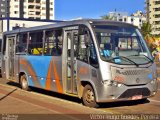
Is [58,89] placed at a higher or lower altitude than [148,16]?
lower

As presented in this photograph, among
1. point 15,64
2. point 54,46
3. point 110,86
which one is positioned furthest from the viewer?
point 15,64

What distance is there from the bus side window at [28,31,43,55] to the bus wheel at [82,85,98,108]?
3.81 metres

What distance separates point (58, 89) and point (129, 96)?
312 cm

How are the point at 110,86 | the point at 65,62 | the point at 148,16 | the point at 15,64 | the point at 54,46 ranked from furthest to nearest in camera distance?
the point at 148,16 → the point at 15,64 → the point at 54,46 → the point at 65,62 → the point at 110,86

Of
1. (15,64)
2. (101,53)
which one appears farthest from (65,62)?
(15,64)

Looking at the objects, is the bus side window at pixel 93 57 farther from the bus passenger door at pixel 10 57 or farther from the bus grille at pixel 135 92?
the bus passenger door at pixel 10 57

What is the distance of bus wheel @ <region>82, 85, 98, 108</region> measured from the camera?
11453 mm

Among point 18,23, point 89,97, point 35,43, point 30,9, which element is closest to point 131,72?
point 89,97

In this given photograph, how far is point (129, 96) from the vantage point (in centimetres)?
1121

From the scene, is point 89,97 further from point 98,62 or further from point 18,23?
point 18,23

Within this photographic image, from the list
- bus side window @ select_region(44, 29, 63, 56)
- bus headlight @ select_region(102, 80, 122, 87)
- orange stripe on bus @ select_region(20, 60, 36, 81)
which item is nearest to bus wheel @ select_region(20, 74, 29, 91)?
orange stripe on bus @ select_region(20, 60, 36, 81)

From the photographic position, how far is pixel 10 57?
1822 cm

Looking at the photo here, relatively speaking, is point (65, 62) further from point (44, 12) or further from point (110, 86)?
point (44, 12)

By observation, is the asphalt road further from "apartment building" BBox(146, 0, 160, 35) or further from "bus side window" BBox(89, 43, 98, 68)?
"apartment building" BBox(146, 0, 160, 35)
